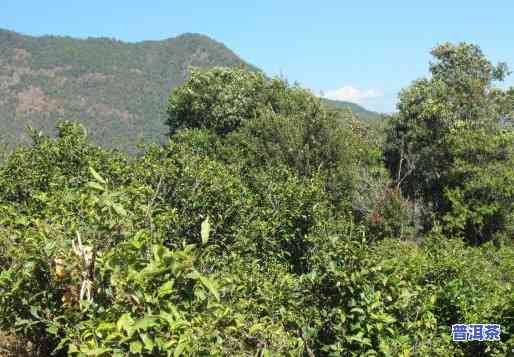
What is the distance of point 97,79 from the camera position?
135 metres

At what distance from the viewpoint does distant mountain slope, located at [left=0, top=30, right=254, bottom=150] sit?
112m

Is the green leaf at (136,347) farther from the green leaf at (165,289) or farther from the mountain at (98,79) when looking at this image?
the mountain at (98,79)

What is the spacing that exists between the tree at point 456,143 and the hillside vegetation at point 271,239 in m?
0.07

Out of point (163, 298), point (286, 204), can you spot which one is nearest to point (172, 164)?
point (286, 204)

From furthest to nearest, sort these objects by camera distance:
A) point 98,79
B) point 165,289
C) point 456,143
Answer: point 98,79
point 456,143
point 165,289

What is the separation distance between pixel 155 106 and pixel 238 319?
12373 centimetres

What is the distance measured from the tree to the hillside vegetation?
7 centimetres

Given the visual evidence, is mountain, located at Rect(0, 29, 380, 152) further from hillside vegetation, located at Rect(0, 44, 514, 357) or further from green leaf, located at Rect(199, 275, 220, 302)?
green leaf, located at Rect(199, 275, 220, 302)

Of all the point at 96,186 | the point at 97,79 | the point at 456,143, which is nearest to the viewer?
the point at 96,186

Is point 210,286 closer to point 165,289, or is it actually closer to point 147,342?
point 165,289

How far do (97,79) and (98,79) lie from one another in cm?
41

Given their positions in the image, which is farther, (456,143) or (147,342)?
(456,143)

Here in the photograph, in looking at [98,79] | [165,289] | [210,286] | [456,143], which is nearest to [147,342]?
[165,289]

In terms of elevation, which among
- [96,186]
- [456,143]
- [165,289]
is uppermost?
[456,143]
